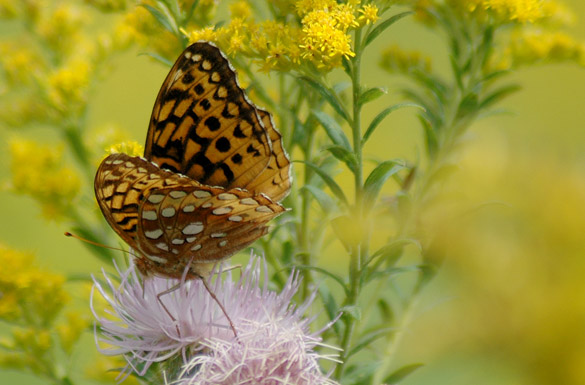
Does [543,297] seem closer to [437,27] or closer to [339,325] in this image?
[339,325]

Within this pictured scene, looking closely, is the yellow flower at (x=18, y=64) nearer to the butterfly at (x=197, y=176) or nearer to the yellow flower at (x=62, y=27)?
the yellow flower at (x=62, y=27)

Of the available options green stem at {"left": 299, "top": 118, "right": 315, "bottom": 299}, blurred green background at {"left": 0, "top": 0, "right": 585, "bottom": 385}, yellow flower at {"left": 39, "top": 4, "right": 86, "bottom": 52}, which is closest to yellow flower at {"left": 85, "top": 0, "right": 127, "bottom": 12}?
yellow flower at {"left": 39, "top": 4, "right": 86, "bottom": 52}

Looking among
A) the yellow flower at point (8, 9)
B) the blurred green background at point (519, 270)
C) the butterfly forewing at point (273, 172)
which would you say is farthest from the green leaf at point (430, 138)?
the yellow flower at point (8, 9)

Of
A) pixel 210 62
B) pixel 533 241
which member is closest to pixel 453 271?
pixel 533 241

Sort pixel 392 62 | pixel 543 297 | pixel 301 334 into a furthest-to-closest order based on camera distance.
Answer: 1. pixel 392 62
2. pixel 301 334
3. pixel 543 297

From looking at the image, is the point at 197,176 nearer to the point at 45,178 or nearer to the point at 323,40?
the point at 323,40

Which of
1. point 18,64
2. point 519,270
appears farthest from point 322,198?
point 18,64

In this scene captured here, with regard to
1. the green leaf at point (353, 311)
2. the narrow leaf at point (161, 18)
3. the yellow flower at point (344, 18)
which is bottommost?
the green leaf at point (353, 311)
